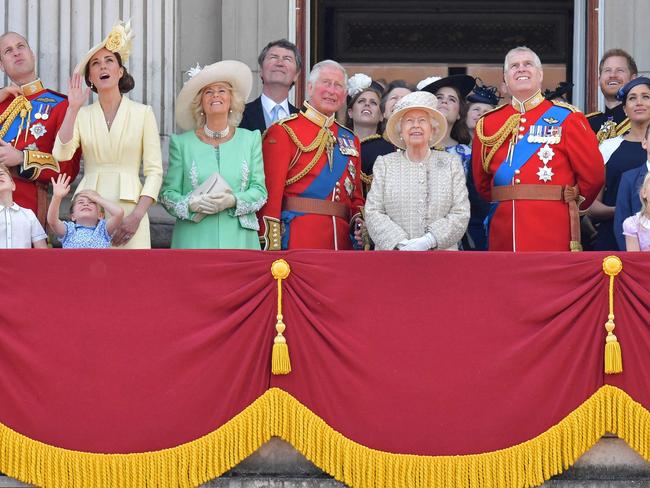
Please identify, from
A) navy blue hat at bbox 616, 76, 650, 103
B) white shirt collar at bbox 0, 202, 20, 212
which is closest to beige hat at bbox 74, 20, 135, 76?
white shirt collar at bbox 0, 202, 20, 212

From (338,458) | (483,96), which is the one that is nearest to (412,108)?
(483,96)

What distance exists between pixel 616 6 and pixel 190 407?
4.48 metres

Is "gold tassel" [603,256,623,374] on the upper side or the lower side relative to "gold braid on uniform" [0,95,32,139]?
lower

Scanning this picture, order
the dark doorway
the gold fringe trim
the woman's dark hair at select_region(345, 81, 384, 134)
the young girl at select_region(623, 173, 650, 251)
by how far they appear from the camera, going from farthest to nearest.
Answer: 1. the dark doorway
2. the woman's dark hair at select_region(345, 81, 384, 134)
3. the young girl at select_region(623, 173, 650, 251)
4. the gold fringe trim

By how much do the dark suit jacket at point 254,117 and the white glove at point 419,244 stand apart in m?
1.53

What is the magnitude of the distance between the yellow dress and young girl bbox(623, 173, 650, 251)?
2291mm

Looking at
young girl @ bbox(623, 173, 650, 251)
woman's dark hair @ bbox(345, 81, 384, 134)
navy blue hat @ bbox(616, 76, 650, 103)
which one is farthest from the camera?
woman's dark hair @ bbox(345, 81, 384, 134)

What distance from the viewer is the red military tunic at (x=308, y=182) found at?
8.77 meters

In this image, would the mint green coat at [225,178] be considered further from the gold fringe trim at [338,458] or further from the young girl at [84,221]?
the gold fringe trim at [338,458]

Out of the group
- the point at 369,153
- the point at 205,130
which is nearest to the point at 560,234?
the point at 369,153

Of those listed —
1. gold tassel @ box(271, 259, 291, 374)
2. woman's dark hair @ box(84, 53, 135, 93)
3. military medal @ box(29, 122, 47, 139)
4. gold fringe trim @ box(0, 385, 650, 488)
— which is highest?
woman's dark hair @ box(84, 53, 135, 93)

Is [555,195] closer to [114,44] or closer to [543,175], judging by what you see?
[543,175]

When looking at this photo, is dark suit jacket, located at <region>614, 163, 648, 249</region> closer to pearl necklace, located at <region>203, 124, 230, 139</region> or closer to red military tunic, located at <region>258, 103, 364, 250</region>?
red military tunic, located at <region>258, 103, 364, 250</region>

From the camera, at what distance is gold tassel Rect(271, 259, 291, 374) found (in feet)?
25.4
